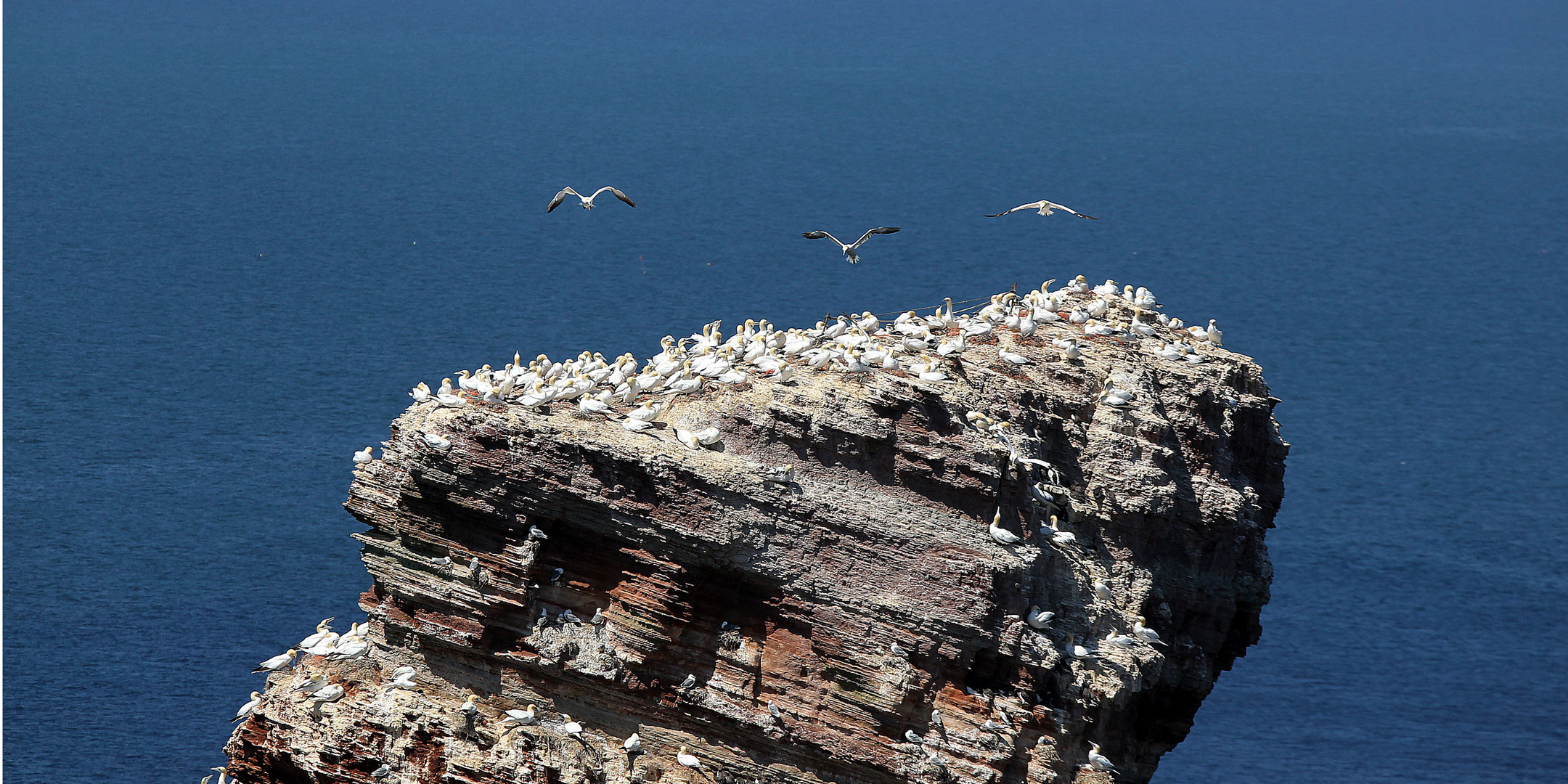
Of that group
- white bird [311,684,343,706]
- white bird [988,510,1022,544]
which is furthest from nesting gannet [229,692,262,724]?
white bird [988,510,1022,544]

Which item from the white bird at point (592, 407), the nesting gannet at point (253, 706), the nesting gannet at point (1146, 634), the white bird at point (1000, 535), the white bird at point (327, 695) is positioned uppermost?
the white bird at point (592, 407)

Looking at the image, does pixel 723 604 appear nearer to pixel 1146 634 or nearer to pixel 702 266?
pixel 1146 634

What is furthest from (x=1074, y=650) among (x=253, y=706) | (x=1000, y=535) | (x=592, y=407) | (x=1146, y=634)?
(x=253, y=706)

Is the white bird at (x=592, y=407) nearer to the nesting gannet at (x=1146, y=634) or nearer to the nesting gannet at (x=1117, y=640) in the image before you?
the nesting gannet at (x=1117, y=640)

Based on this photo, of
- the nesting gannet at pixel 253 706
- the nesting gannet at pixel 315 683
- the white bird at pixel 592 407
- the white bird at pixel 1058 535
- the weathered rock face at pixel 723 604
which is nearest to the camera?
the weathered rock face at pixel 723 604

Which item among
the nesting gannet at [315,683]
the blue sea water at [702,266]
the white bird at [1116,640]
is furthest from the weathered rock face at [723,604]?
the blue sea water at [702,266]

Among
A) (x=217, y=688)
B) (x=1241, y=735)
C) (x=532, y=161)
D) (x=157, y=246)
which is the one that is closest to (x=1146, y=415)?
(x=1241, y=735)
